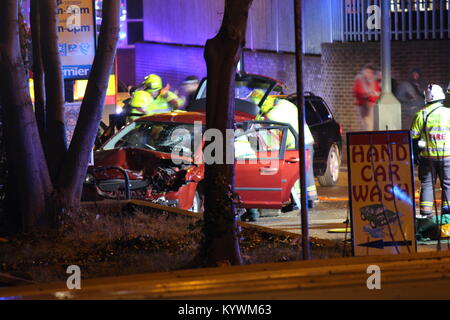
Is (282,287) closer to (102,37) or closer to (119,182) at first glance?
(102,37)

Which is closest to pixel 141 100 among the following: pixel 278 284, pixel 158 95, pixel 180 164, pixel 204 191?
pixel 158 95

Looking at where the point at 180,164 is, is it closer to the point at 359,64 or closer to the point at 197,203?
the point at 197,203

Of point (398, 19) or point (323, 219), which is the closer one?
point (323, 219)

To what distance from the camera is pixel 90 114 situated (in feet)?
36.9

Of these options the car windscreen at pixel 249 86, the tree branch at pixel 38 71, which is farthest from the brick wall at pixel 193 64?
the tree branch at pixel 38 71

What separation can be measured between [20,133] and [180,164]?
3.38 m

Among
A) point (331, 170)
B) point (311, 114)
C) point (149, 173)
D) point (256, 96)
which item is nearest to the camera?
point (149, 173)

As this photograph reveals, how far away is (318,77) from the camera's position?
28.4 m

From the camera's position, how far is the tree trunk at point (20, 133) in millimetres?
10469

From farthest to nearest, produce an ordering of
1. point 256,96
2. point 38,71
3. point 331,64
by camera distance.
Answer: point 331,64
point 256,96
point 38,71

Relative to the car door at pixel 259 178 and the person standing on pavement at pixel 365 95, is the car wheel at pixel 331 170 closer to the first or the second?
the car door at pixel 259 178

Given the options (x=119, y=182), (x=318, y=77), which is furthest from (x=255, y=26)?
Result: (x=119, y=182)

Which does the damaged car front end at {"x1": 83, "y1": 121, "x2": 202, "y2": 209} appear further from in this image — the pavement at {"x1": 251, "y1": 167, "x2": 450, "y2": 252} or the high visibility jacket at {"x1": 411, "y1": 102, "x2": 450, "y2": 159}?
the high visibility jacket at {"x1": 411, "y1": 102, "x2": 450, "y2": 159}

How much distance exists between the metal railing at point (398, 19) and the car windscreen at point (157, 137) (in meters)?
14.1
